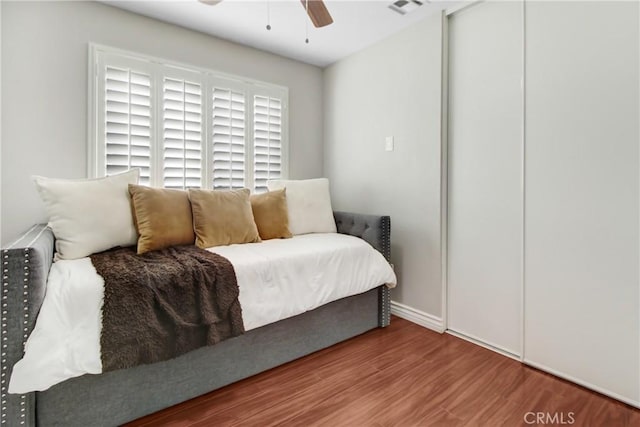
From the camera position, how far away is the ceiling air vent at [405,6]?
2184 mm

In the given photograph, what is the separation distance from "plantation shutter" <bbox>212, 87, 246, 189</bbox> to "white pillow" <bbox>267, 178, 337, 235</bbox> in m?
0.33

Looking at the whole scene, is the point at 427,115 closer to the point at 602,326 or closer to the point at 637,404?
the point at 602,326

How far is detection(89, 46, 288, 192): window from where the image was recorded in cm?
222

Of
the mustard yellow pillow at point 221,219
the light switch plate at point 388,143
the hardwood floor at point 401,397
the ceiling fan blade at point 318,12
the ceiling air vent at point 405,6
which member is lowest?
the hardwood floor at point 401,397

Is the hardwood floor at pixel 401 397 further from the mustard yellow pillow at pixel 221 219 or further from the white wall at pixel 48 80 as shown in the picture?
the white wall at pixel 48 80

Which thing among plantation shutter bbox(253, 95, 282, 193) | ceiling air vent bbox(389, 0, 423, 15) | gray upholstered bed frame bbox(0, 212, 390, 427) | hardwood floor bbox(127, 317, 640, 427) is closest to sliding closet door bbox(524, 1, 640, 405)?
hardwood floor bbox(127, 317, 640, 427)

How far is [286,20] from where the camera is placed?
2.41 m

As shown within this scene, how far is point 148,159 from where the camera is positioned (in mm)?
2375

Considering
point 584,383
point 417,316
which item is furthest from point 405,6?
point 584,383

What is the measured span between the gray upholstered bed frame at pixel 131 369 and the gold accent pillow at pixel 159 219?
1.41 ft

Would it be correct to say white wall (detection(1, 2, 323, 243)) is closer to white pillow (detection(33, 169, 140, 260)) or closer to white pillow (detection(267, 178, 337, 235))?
white pillow (detection(33, 169, 140, 260))

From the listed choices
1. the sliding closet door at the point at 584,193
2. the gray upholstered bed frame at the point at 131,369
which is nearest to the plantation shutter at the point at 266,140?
the gray upholstered bed frame at the point at 131,369

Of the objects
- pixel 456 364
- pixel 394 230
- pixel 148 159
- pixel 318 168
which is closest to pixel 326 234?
pixel 394 230

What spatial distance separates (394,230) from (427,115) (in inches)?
37.4
